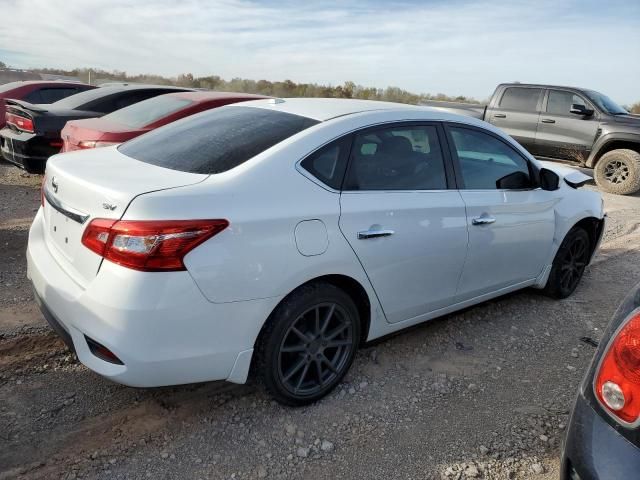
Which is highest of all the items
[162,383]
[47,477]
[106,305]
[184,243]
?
[184,243]

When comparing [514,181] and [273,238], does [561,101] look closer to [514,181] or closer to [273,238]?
[514,181]

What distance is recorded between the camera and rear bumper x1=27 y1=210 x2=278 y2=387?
2127 mm

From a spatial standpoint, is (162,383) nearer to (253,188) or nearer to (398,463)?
(253,188)

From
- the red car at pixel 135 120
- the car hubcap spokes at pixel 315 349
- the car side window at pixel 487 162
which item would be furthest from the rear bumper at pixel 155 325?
the red car at pixel 135 120

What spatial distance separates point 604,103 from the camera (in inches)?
412

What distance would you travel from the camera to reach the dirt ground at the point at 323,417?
2.39m

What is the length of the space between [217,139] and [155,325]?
1132 mm

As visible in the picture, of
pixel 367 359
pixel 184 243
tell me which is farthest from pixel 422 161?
pixel 184 243

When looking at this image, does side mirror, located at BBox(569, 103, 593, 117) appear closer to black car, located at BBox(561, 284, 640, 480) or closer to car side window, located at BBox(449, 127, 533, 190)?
car side window, located at BBox(449, 127, 533, 190)

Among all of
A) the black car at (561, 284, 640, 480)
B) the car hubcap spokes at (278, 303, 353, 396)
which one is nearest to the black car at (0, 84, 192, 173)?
the car hubcap spokes at (278, 303, 353, 396)

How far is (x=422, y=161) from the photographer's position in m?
3.17

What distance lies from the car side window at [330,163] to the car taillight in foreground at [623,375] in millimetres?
1449

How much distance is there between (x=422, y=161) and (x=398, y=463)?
1703mm

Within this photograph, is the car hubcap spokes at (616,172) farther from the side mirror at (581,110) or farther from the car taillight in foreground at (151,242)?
the car taillight in foreground at (151,242)
